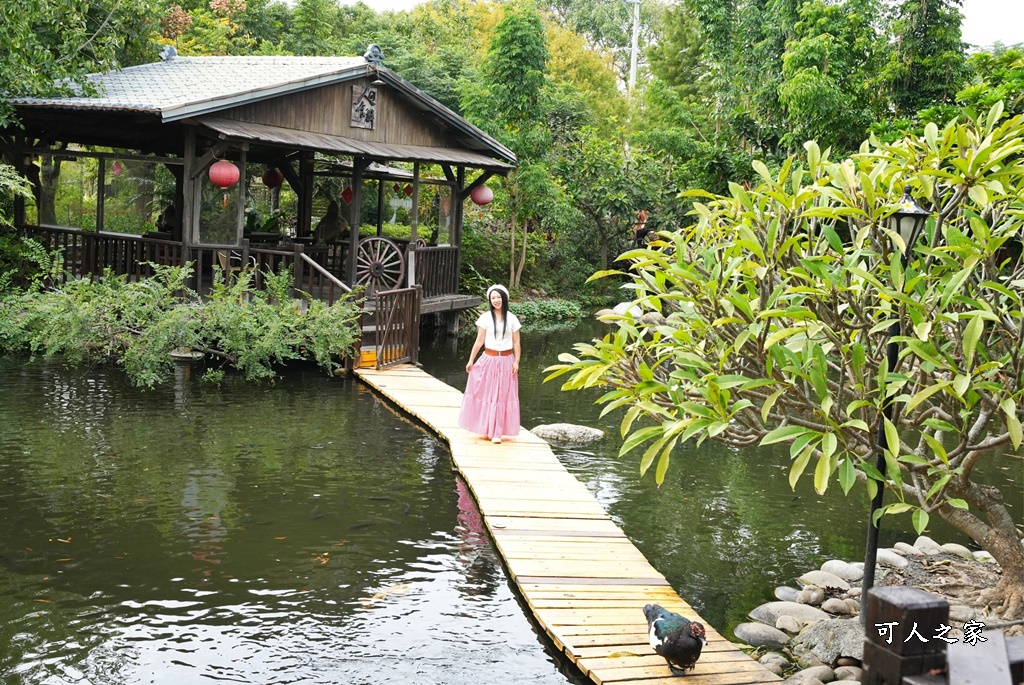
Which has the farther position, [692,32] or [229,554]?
[692,32]

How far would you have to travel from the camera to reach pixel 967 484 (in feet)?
20.9

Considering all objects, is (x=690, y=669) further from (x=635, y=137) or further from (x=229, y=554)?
(x=635, y=137)

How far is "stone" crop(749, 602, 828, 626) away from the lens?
6816 mm

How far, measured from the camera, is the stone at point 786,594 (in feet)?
23.8

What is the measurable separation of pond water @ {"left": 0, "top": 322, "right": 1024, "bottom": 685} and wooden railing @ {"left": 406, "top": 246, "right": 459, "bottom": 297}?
544 centimetres

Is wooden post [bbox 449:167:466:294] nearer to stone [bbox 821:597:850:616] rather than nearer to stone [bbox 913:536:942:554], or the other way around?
stone [bbox 913:536:942:554]

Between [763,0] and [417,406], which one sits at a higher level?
[763,0]

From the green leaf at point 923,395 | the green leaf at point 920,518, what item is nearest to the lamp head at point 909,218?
the green leaf at point 923,395

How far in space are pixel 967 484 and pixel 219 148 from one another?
11.1m

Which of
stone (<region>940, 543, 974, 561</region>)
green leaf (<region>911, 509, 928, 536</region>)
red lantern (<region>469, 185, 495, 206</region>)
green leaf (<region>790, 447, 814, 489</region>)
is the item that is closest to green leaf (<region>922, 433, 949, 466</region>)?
green leaf (<region>911, 509, 928, 536</region>)

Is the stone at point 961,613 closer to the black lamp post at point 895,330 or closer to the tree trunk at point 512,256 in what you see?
the black lamp post at point 895,330

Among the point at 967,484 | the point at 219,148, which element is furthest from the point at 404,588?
the point at 219,148

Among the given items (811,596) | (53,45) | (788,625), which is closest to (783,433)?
(788,625)

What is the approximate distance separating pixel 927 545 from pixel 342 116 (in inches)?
472
